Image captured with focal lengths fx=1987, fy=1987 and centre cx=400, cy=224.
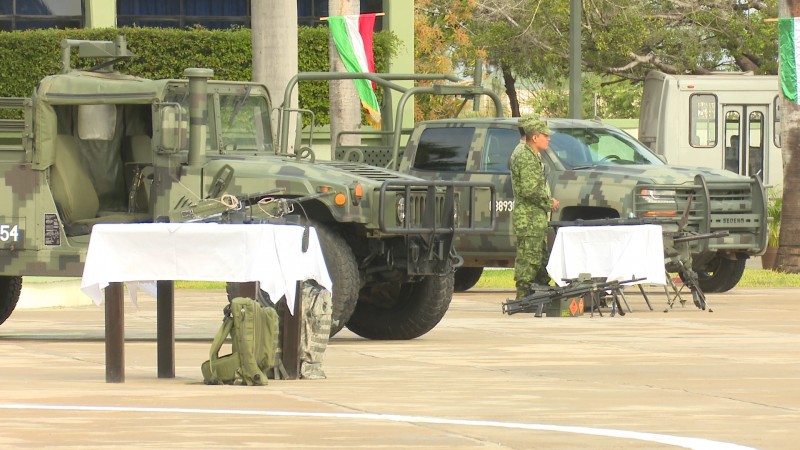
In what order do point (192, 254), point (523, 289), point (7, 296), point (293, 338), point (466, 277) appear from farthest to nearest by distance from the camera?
point (466, 277) → point (523, 289) → point (7, 296) → point (293, 338) → point (192, 254)

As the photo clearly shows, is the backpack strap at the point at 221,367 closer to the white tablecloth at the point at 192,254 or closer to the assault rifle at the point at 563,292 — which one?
the white tablecloth at the point at 192,254

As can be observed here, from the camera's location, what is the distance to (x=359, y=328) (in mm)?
17047

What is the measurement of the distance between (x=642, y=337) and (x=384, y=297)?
2.21 metres

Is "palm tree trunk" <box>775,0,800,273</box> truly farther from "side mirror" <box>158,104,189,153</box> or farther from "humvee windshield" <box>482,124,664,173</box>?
"side mirror" <box>158,104,189,153</box>

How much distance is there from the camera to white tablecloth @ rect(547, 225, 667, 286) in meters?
19.3

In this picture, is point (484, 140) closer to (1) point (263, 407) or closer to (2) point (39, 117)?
(2) point (39, 117)

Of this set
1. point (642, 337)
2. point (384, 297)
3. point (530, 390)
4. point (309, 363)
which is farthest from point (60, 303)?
point (530, 390)

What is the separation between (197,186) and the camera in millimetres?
16078

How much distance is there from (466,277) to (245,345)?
42.4 feet

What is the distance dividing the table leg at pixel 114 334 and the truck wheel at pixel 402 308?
15.1 ft

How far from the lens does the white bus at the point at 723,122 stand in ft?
125

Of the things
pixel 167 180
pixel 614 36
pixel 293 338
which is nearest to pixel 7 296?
pixel 167 180

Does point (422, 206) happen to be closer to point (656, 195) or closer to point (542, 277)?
point (542, 277)

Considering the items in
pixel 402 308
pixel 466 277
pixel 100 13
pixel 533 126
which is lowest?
pixel 466 277
